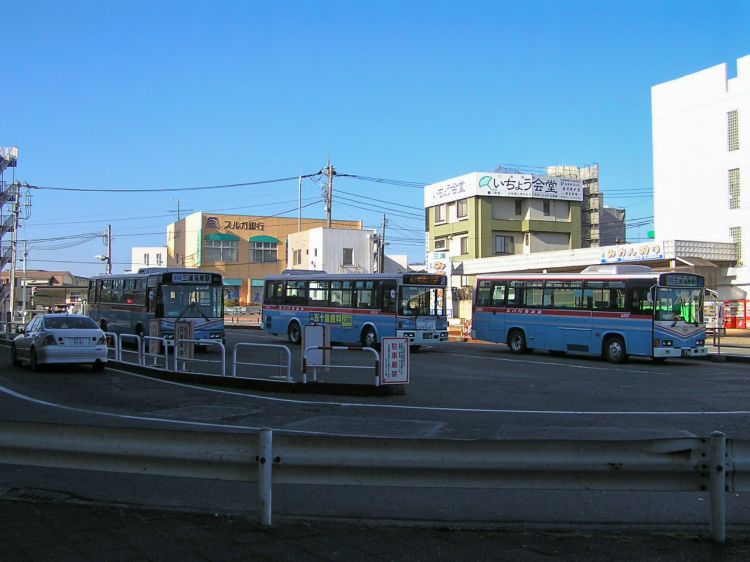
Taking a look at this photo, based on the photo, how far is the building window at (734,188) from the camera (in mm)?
44125

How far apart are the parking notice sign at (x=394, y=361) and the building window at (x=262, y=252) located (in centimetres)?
7035

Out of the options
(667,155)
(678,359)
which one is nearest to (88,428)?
(678,359)

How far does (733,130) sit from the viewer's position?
44.2 meters

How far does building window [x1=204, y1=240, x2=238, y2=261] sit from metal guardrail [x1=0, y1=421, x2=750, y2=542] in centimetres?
7746

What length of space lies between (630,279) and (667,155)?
30336mm

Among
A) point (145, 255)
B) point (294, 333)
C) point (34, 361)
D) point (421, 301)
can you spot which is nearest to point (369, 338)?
point (421, 301)

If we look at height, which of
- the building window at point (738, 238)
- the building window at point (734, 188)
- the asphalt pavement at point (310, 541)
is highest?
the building window at point (734, 188)

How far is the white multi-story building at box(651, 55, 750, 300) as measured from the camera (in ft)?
142

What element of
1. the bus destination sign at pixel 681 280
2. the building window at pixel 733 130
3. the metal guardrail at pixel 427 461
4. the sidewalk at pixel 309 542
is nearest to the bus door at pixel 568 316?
the bus destination sign at pixel 681 280

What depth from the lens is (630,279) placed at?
22766 mm

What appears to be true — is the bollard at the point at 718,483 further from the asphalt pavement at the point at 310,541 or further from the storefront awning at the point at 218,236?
the storefront awning at the point at 218,236

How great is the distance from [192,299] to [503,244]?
147 ft

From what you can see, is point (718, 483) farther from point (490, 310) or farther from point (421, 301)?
point (490, 310)

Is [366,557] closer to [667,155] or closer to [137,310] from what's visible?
[137,310]
